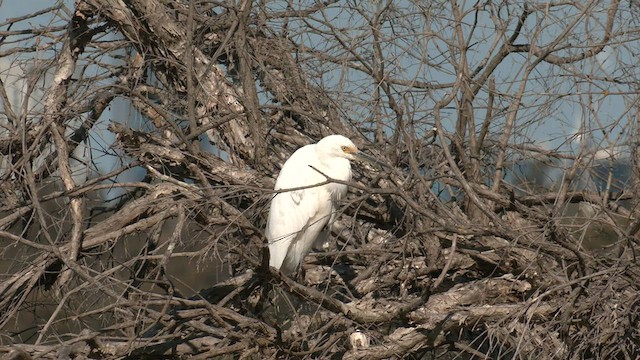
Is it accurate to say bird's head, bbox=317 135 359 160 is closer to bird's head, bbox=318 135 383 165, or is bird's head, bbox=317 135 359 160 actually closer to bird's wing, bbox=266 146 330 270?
bird's head, bbox=318 135 383 165

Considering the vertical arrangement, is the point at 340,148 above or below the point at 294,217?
above

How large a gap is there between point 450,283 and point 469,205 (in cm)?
48

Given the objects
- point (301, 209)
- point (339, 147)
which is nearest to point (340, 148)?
point (339, 147)

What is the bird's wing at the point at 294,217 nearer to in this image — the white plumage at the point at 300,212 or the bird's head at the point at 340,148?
the white plumage at the point at 300,212

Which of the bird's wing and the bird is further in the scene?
the bird's wing

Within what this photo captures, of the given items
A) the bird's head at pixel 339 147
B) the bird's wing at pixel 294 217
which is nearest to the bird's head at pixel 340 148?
the bird's head at pixel 339 147

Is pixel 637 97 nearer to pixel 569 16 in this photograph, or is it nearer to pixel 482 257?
pixel 569 16

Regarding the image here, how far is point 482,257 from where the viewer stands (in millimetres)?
4582

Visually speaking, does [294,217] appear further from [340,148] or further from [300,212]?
[340,148]

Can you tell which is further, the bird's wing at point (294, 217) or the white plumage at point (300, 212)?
the bird's wing at point (294, 217)

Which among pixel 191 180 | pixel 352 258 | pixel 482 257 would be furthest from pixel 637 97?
pixel 191 180

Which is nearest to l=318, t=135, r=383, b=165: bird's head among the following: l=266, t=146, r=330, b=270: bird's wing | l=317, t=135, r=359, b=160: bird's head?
l=317, t=135, r=359, b=160: bird's head

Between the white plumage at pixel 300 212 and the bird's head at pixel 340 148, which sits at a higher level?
the bird's head at pixel 340 148

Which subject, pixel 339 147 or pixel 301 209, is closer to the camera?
pixel 339 147
